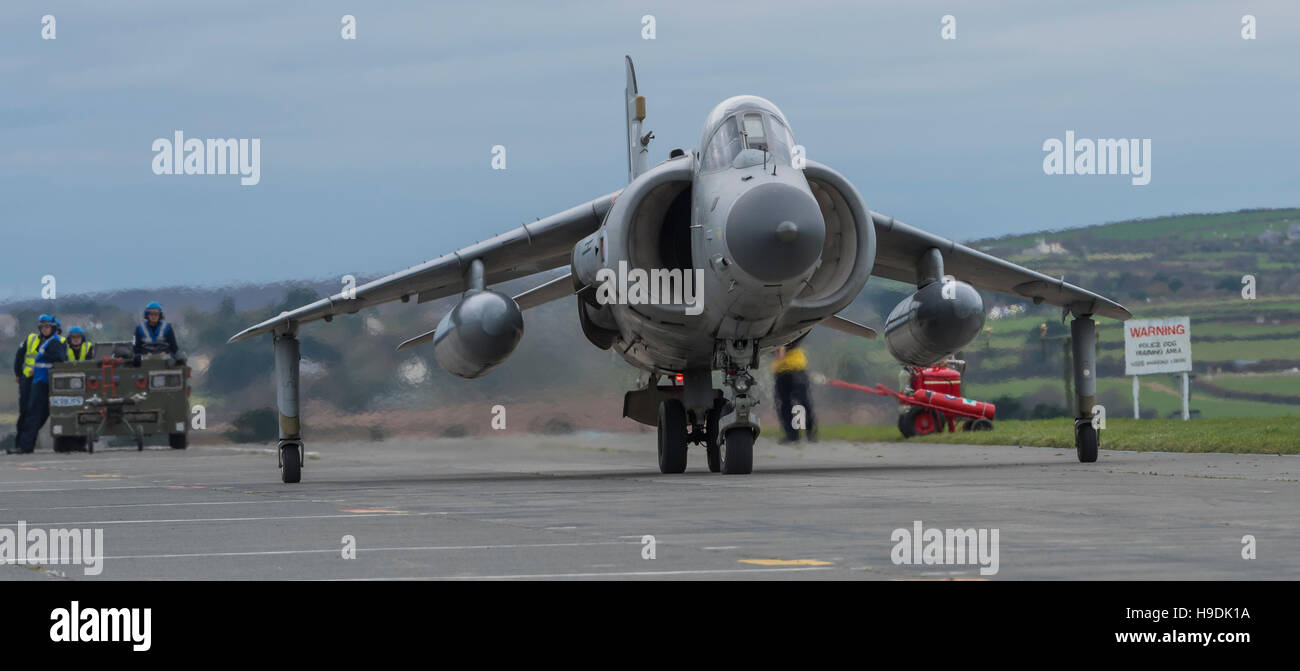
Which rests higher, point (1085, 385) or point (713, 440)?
point (1085, 385)

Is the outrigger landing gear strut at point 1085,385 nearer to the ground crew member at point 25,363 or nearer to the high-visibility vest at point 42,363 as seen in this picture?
the high-visibility vest at point 42,363

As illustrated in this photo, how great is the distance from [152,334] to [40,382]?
2872mm

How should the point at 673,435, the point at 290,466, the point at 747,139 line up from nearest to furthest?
the point at 747,139 → the point at 673,435 → the point at 290,466

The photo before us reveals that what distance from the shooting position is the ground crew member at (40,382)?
31.6m

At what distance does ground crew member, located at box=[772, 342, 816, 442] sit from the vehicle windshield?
10.7 metres

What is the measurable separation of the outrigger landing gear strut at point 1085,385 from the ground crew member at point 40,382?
19776 millimetres

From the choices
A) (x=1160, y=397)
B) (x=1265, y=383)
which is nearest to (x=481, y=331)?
(x=1160, y=397)

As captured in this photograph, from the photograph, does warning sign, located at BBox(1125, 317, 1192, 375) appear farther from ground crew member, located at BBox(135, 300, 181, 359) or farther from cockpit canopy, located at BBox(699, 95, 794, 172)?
cockpit canopy, located at BBox(699, 95, 794, 172)

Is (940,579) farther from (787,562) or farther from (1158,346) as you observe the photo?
(1158,346)

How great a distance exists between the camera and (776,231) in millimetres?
14203

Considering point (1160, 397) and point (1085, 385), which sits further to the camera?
point (1160, 397)

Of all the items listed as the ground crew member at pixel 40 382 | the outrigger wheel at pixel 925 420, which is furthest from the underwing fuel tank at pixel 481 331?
the ground crew member at pixel 40 382

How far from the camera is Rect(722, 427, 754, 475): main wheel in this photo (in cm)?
1633
